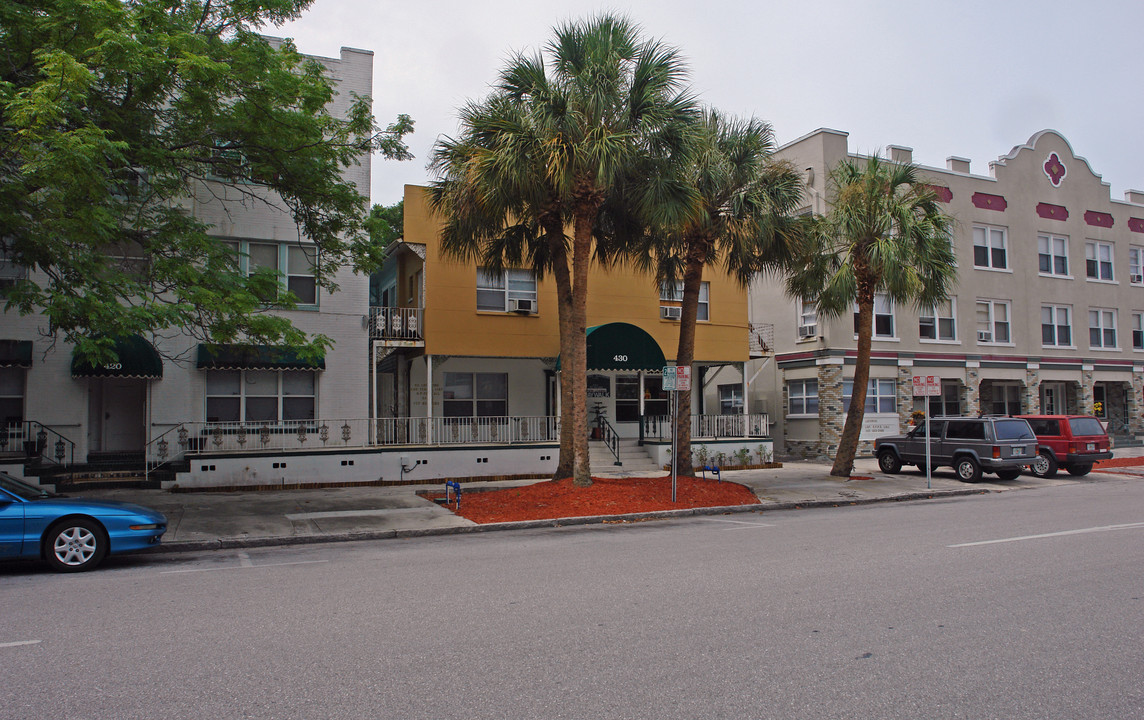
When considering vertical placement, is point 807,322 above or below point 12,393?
above

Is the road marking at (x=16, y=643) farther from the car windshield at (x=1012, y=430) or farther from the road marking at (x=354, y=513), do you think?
the car windshield at (x=1012, y=430)

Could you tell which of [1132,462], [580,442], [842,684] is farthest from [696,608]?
[1132,462]

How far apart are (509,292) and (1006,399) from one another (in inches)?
926

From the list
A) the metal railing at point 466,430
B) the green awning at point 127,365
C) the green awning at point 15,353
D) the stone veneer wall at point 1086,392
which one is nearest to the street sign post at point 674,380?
the metal railing at point 466,430

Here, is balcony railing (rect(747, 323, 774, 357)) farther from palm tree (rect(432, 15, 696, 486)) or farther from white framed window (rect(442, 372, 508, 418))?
palm tree (rect(432, 15, 696, 486))

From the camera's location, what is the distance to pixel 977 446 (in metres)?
21.0

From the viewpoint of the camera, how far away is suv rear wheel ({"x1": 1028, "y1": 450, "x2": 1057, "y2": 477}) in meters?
22.4

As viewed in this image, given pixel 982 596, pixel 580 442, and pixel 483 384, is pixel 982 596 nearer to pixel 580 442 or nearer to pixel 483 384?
pixel 580 442

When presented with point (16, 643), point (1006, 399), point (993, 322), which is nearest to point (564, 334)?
point (16, 643)

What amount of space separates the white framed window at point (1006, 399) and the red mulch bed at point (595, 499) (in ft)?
71.3

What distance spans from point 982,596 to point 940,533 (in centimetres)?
447

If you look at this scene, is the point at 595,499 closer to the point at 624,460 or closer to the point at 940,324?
the point at 624,460

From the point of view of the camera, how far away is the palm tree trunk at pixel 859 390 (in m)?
21.0

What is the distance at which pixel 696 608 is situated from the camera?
6.80m
